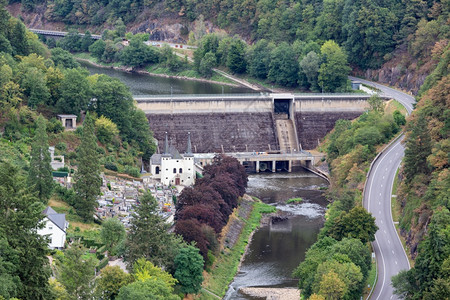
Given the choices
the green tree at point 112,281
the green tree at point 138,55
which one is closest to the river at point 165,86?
the green tree at point 138,55

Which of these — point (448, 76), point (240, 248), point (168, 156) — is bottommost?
point (240, 248)

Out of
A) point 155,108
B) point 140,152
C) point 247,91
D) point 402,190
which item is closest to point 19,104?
point 140,152

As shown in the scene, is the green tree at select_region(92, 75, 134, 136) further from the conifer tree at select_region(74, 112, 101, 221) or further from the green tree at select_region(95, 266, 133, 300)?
the green tree at select_region(95, 266, 133, 300)

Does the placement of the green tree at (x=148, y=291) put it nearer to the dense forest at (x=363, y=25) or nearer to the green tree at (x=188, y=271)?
the green tree at (x=188, y=271)

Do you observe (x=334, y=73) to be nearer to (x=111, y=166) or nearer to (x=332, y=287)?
(x=111, y=166)

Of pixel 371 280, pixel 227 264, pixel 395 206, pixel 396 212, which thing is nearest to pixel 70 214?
pixel 227 264

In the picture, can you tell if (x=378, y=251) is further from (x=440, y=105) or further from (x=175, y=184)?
(x=175, y=184)

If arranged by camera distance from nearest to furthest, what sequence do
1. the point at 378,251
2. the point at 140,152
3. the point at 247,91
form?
the point at 378,251
the point at 140,152
the point at 247,91
